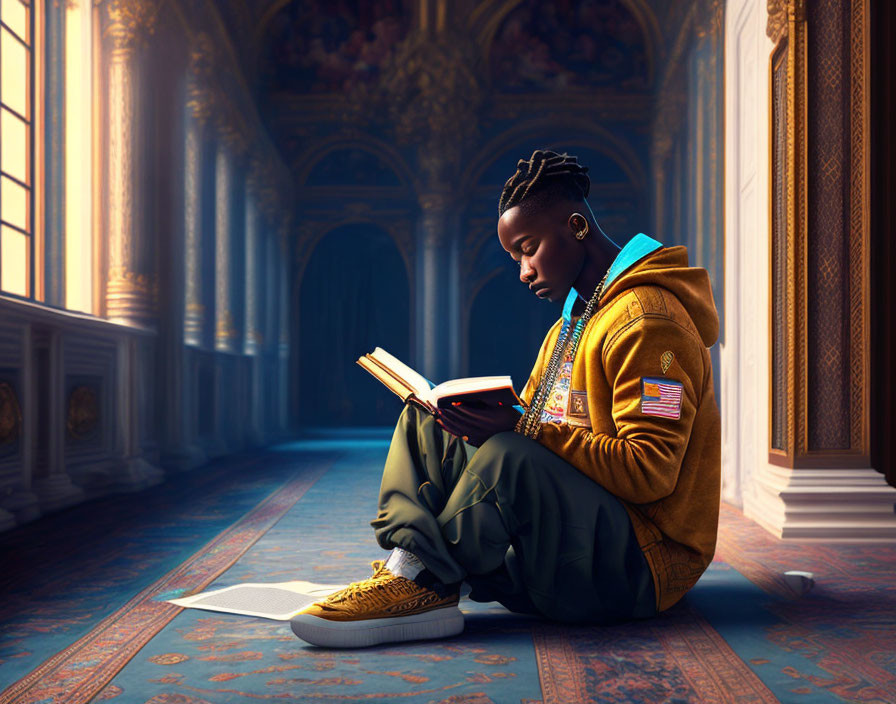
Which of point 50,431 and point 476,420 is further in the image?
point 50,431

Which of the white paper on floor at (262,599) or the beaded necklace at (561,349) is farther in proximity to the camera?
the white paper on floor at (262,599)

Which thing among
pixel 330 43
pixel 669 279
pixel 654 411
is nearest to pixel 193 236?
pixel 330 43

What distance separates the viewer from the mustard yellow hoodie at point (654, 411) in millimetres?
2344

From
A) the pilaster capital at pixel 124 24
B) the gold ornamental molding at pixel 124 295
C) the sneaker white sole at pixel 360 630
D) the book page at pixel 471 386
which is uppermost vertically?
the pilaster capital at pixel 124 24

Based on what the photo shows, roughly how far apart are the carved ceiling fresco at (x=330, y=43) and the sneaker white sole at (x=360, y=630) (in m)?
14.1

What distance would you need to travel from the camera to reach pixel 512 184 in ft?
8.52

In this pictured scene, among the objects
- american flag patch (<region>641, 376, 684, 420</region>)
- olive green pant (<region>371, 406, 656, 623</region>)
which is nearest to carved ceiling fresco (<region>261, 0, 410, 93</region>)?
olive green pant (<region>371, 406, 656, 623</region>)

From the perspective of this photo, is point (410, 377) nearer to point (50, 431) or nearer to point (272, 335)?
point (50, 431)

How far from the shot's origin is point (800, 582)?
3203mm

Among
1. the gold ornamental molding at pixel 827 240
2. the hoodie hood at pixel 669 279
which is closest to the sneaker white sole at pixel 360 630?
the hoodie hood at pixel 669 279

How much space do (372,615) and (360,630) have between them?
0.05 meters

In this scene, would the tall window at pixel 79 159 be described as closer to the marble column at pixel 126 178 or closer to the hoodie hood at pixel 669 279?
the marble column at pixel 126 178

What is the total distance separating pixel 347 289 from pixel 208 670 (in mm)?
17505

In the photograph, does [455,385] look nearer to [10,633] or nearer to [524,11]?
[10,633]
